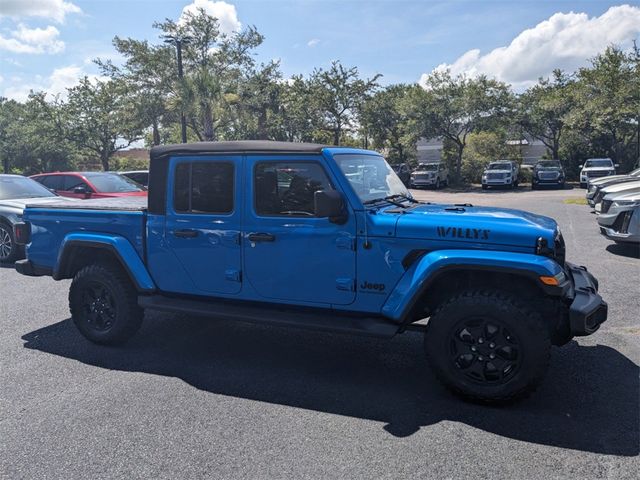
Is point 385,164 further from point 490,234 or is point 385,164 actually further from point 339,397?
point 339,397

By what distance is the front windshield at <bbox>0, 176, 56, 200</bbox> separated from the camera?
939 cm

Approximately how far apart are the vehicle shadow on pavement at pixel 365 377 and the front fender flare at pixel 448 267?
676 millimetres

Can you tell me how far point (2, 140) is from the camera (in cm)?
3516

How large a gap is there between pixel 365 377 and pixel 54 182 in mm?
9926

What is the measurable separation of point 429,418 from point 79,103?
3470 cm

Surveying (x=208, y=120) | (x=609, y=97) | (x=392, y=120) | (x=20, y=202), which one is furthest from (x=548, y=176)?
(x=20, y=202)

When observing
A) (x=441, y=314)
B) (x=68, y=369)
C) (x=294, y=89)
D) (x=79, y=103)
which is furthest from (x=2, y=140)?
(x=441, y=314)

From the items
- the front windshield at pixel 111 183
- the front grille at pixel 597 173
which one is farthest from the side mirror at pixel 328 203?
the front grille at pixel 597 173

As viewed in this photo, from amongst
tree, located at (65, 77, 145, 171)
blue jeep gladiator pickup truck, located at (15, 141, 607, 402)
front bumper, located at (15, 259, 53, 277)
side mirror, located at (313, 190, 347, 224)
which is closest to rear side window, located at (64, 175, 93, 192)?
front bumper, located at (15, 259, 53, 277)

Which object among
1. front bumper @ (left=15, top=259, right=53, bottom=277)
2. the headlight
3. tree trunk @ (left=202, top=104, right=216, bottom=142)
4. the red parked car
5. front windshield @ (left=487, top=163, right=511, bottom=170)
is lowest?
front bumper @ (left=15, top=259, right=53, bottom=277)

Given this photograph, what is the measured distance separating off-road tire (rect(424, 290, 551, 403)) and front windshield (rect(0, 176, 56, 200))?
8632 mm

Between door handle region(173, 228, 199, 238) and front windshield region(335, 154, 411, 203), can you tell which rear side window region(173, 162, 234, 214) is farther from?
front windshield region(335, 154, 411, 203)

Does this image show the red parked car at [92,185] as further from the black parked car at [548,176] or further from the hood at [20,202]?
the black parked car at [548,176]

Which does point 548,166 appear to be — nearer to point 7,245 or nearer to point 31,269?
point 7,245
